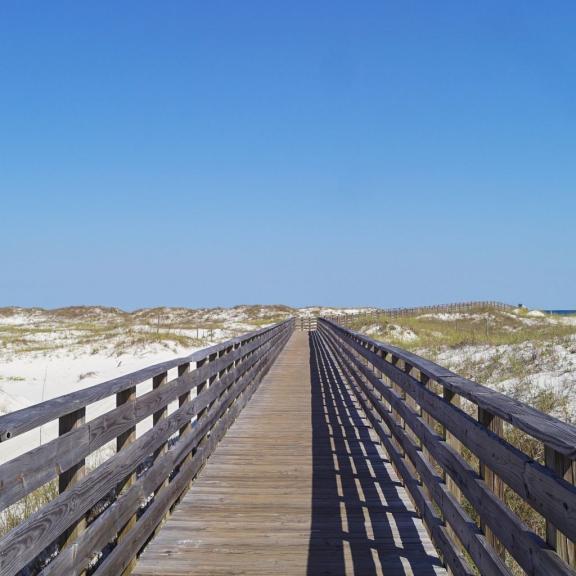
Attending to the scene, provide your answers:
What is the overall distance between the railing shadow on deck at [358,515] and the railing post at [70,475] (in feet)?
5.58

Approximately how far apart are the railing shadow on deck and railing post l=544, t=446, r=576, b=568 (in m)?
1.85

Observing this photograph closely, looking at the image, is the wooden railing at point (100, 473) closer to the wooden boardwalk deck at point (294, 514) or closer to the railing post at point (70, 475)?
the railing post at point (70, 475)

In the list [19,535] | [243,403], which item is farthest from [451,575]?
[243,403]

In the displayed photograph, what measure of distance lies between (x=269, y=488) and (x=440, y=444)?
2347 millimetres

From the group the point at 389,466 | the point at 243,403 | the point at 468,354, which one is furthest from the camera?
the point at 468,354

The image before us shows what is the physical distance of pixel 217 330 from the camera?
47906 millimetres

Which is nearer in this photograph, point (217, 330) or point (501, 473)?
point (501, 473)

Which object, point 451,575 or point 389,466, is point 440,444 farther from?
point 389,466

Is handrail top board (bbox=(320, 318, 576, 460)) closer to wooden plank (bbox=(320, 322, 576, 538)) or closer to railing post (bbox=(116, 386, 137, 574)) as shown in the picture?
wooden plank (bbox=(320, 322, 576, 538))

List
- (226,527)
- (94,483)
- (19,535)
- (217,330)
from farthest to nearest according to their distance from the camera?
(217,330) → (226,527) → (94,483) → (19,535)

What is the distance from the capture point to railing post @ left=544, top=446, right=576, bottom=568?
2.11 meters

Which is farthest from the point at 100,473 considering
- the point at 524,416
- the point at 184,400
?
the point at 184,400

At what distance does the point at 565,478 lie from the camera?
2127 millimetres

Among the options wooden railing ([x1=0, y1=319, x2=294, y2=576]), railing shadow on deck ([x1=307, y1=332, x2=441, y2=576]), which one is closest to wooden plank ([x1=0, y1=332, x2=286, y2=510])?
wooden railing ([x1=0, y1=319, x2=294, y2=576])
